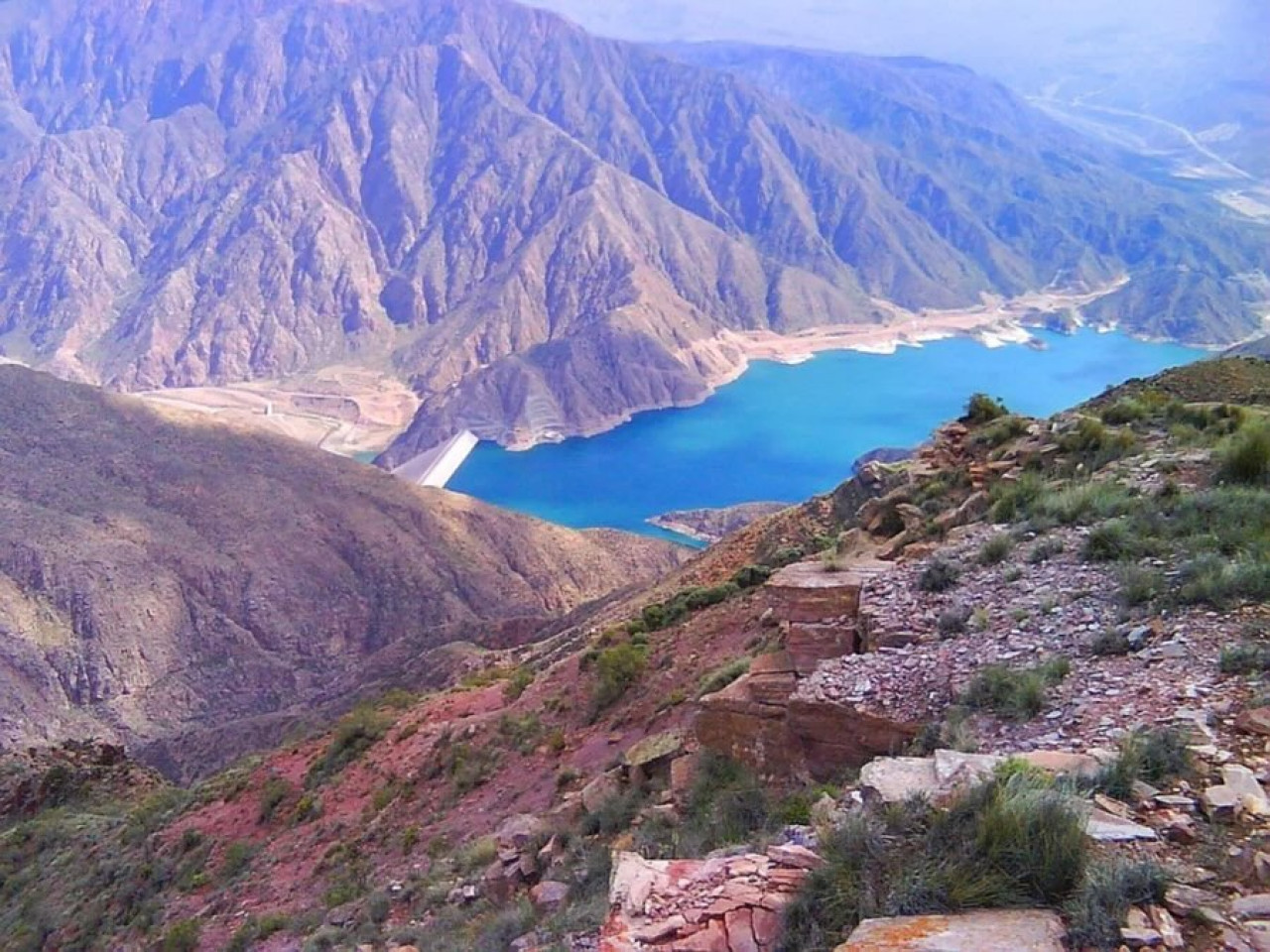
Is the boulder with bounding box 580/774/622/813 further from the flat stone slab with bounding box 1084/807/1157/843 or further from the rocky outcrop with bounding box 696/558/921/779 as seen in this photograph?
the flat stone slab with bounding box 1084/807/1157/843

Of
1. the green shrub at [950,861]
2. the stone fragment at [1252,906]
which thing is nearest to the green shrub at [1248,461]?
the green shrub at [950,861]

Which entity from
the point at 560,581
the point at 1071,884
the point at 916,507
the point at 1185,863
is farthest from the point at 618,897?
the point at 560,581

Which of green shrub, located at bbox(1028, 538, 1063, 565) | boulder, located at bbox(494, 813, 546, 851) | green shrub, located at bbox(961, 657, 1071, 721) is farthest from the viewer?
boulder, located at bbox(494, 813, 546, 851)

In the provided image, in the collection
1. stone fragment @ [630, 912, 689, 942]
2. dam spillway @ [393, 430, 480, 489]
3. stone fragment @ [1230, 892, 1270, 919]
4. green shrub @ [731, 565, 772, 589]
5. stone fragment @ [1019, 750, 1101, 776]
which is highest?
dam spillway @ [393, 430, 480, 489]

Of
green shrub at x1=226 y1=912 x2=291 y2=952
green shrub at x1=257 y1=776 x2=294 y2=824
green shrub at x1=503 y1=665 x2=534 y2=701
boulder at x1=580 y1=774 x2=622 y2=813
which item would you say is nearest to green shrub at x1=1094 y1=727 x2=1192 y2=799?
boulder at x1=580 y1=774 x2=622 y2=813

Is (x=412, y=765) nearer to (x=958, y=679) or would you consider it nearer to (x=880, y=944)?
(x=958, y=679)

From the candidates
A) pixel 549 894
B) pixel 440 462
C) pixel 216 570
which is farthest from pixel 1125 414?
pixel 440 462

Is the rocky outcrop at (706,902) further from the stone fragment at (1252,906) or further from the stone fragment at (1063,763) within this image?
the stone fragment at (1252,906)
